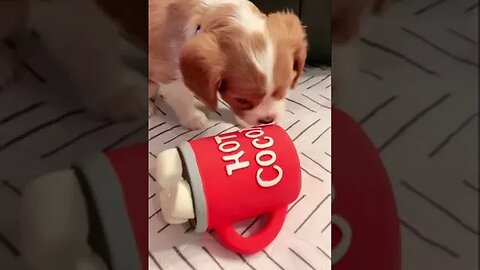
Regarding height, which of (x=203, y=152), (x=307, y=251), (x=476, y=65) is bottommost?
(x=307, y=251)

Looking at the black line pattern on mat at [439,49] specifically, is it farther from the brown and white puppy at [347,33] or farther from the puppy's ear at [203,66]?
the puppy's ear at [203,66]

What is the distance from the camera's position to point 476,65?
25.8 inches

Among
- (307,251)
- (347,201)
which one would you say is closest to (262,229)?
(307,251)

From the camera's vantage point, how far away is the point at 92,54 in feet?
1.93

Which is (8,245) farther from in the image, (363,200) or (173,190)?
(363,200)

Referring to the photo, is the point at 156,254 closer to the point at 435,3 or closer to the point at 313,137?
the point at 313,137

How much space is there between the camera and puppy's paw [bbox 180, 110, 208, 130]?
37.9 inches

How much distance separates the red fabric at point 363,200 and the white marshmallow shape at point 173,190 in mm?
187

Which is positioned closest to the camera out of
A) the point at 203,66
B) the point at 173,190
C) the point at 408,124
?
the point at 408,124

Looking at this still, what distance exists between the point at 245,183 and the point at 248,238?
0.24 feet

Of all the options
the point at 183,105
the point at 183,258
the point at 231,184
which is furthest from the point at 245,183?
the point at 183,105

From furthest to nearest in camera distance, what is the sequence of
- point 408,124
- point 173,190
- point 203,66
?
point 203,66, point 173,190, point 408,124

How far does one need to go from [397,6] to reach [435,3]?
0.15 ft

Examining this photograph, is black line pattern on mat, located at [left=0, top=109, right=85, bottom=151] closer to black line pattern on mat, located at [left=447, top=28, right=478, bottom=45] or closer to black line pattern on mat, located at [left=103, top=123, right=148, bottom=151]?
black line pattern on mat, located at [left=103, top=123, right=148, bottom=151]
